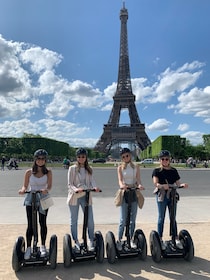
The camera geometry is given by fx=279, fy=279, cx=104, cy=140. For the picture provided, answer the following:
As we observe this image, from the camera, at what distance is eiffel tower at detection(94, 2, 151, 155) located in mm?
78375

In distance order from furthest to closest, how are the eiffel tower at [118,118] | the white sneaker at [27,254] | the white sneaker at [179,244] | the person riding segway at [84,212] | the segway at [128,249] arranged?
1. the eiffel tower at [118,118]
2. the white sneaker at [179,244]
3. the segway at [128,249]
4. the person riding segway at [84,212]
5. the white sneaker at [27,254]

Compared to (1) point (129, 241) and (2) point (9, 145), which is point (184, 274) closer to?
(1) point (129, 241)

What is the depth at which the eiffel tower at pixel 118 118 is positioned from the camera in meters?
78.4

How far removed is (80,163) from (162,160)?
4.28ft

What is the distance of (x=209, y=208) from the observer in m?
8.29

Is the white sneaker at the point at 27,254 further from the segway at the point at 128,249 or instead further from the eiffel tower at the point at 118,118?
the eiffel tower at the point at 118,118

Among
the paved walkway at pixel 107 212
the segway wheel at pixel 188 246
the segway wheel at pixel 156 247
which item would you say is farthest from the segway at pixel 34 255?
the paved walkway at pixel 107 212

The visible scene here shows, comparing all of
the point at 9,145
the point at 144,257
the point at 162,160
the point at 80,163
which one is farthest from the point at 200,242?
the point at 9,145

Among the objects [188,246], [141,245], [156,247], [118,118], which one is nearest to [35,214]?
[141,245]

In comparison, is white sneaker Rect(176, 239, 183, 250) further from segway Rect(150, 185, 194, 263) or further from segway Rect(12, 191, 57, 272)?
segway Rect(12, 191, 57, 272)

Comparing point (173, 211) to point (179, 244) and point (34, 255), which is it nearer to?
point (179, 244)

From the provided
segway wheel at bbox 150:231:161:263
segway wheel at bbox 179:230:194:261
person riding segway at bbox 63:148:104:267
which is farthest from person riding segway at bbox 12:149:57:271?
segway wheel at bbox 179:230:194:261

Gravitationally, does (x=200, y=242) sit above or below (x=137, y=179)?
below

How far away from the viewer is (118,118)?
3093 inches
